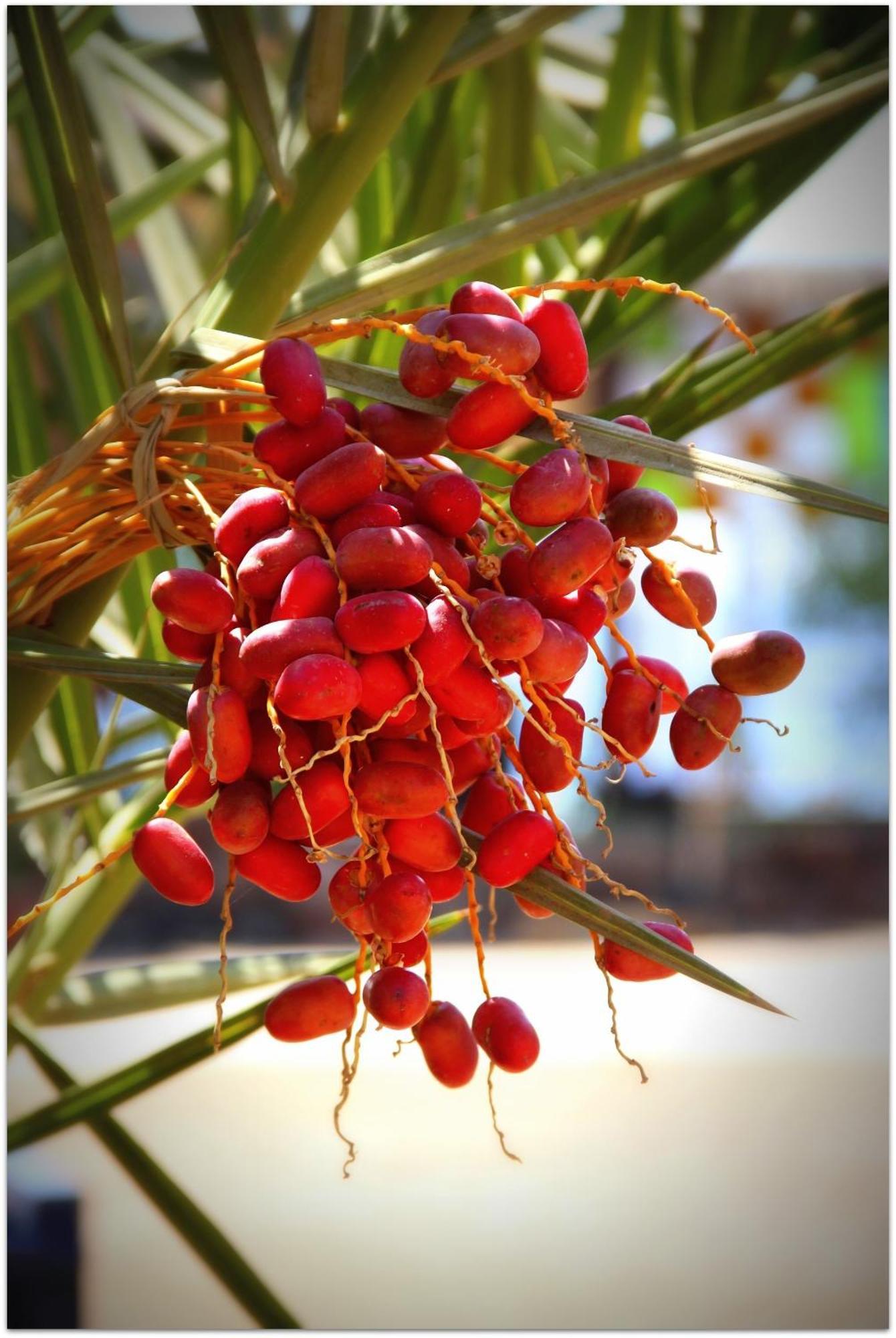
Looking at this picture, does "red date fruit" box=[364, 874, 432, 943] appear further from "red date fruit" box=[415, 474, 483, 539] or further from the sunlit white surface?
the sunlit white surface

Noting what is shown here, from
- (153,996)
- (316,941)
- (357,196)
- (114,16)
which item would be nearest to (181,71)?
(114,16)

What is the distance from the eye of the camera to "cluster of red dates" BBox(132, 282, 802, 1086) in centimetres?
27

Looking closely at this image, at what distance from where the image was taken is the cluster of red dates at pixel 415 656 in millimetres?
269

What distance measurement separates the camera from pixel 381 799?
0.89 feet

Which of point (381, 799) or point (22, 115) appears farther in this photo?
point (22, 115)

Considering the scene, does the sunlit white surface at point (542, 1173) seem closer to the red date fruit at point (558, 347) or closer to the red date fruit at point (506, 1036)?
the red date fruit at point (506, 1036)

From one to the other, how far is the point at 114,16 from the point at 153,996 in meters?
0.57

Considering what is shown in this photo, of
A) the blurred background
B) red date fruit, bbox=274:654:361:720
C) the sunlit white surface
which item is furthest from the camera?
the sunlit white surface

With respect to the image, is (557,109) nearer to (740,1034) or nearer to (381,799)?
(381,799)

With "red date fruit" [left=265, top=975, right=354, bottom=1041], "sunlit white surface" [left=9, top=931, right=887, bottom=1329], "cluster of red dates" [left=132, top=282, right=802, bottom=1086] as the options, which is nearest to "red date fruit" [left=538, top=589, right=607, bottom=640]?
"cluster of red dates" [left=132, top=282, right=802, bottom=1086]

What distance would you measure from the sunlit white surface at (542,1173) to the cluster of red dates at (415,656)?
1.24 ft

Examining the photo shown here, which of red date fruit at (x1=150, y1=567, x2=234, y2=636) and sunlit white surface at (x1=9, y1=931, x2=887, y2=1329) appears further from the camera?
sunlit white surface at (x1=9, y1=931, x2=887, y2=1329)

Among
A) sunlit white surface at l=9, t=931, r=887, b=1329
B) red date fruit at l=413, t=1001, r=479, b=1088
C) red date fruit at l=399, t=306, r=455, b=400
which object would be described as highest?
red date fruit at l=399, t=306, r=455, b=400

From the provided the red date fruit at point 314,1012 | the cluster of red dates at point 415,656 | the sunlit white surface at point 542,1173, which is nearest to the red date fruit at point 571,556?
the cluster of red dates at point 415,656
